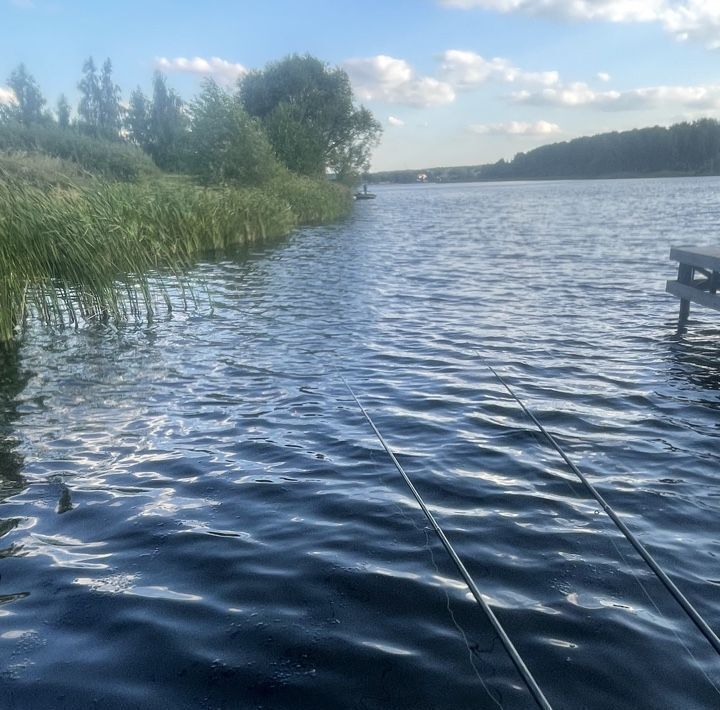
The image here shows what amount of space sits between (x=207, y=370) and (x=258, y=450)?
10.8 feet

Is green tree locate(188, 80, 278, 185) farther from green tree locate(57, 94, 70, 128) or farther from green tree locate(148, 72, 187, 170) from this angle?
green tree locate(57, 94, 70, 128)

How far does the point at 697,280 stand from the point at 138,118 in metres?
99.1

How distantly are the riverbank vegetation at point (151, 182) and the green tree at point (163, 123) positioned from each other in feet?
0.91

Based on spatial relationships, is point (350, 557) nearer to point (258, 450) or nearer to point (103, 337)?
point (258, 450)

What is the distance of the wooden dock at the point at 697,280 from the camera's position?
34.1ft

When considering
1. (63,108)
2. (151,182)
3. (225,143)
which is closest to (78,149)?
(225,143)

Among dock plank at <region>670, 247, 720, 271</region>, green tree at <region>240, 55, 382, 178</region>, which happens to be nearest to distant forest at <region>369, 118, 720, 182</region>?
green tree at <region>240, 55, 382, 178</region>

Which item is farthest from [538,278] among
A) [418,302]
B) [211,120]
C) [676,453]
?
[211,120]

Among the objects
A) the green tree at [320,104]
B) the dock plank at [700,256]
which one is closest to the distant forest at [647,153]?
the green tree at [320,104]

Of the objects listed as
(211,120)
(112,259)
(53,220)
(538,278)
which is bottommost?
(538,278)

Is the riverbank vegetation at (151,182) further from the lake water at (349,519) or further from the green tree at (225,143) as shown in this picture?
the lake water at (349,519)

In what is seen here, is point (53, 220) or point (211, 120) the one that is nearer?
point (53, 220)

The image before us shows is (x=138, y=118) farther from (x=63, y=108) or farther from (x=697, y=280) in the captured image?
(x=697, y=280)

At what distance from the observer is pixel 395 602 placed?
13.5 ft
